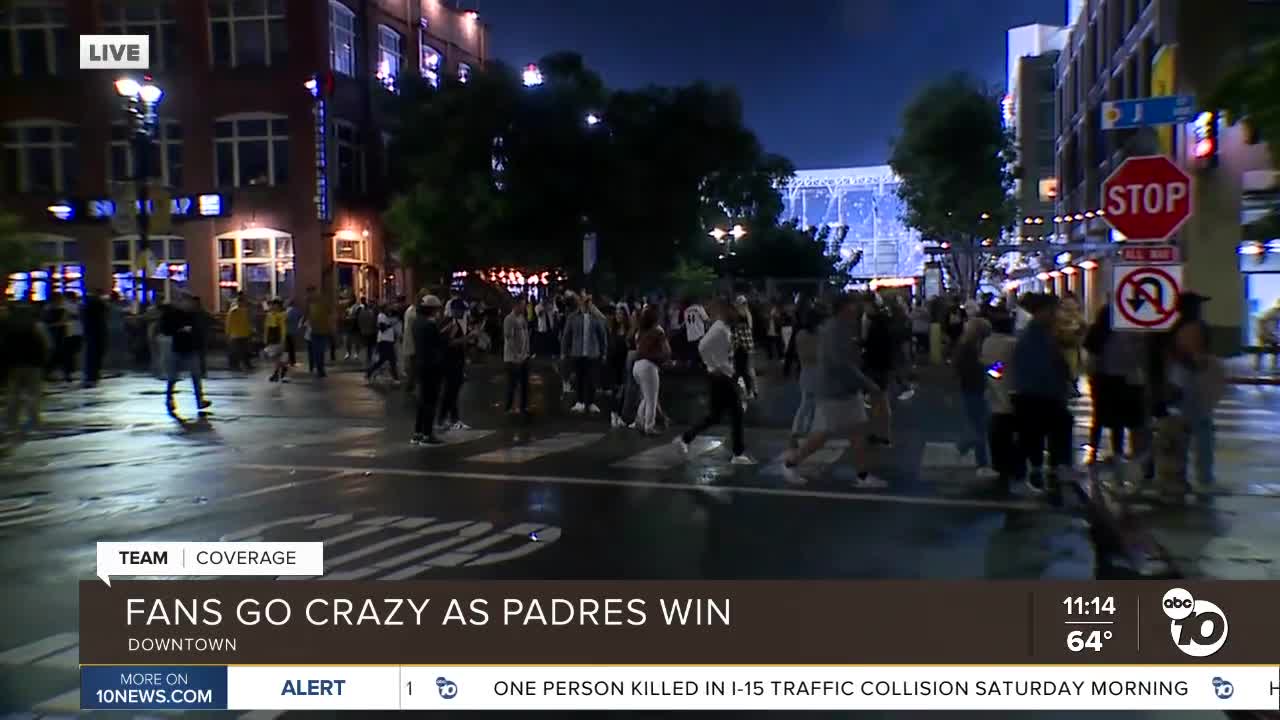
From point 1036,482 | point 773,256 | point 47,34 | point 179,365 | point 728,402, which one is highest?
point 47,34

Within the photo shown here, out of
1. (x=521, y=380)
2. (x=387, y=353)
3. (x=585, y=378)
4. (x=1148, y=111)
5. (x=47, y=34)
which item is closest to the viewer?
(x=1148, y=111)

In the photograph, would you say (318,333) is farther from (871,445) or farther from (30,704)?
(30,704)

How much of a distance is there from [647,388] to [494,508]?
5090 mm

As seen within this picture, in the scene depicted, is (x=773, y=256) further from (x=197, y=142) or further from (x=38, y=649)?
(x=38, y=649)

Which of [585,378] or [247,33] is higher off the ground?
[247,33]

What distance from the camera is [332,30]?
3994 cm

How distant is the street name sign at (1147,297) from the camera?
9.14 m

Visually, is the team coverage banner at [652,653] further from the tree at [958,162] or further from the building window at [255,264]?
the tree at [958,162]

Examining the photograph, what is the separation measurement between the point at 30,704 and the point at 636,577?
347 cm

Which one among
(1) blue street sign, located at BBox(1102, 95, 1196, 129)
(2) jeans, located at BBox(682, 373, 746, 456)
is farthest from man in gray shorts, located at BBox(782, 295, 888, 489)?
(1) blue street sign, located at BBox(1102, 95, 1196, 129)

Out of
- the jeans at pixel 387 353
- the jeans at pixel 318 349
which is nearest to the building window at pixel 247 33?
the jeans at pixel 318 349

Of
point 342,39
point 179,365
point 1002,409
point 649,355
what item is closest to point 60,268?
point 342,39

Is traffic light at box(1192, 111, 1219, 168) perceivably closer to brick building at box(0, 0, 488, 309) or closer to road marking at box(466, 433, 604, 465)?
road marking at box(466, 433, 604, 465)

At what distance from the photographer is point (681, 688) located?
15.6 feet
